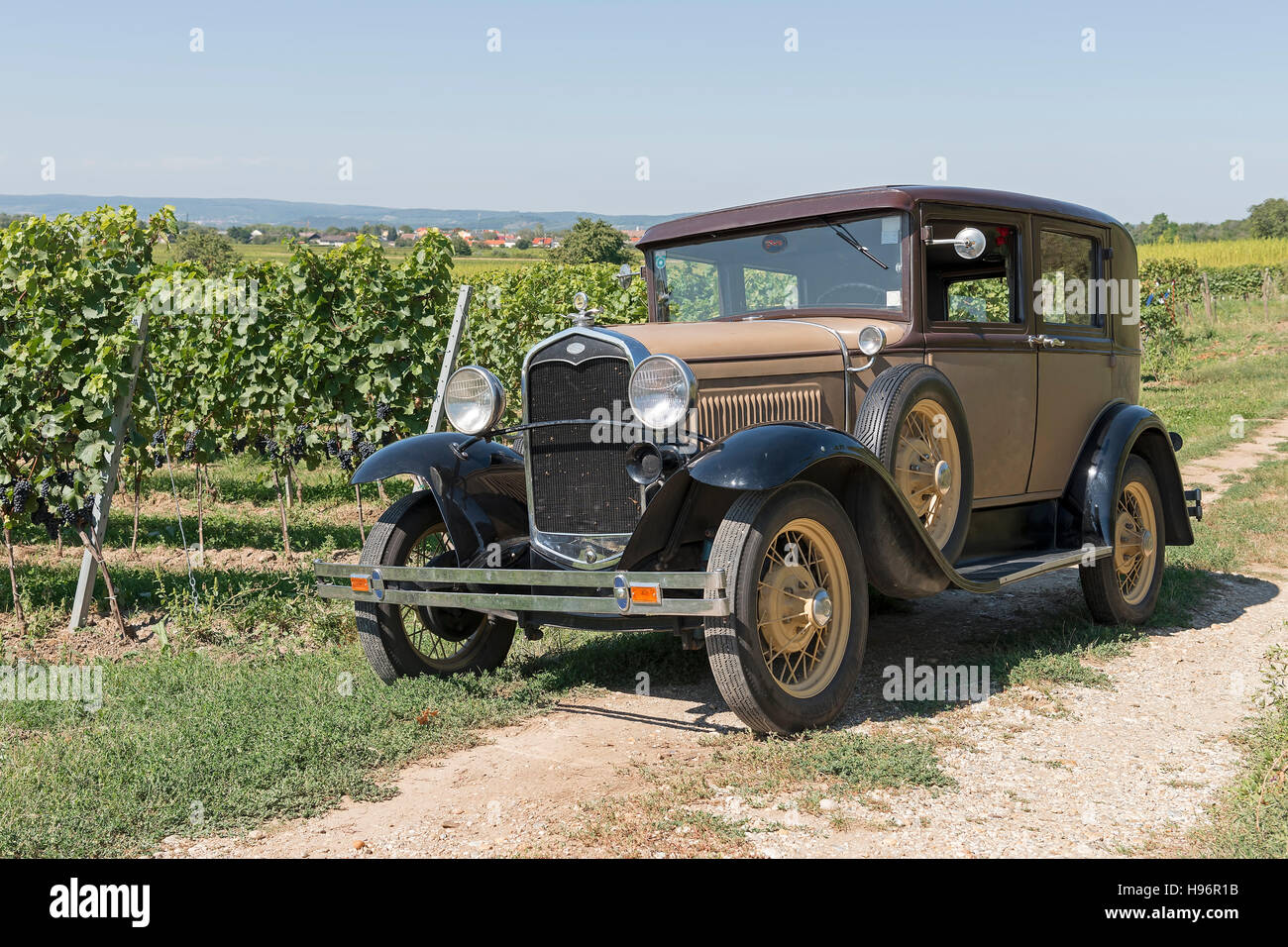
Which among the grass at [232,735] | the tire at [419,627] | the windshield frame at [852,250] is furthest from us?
the windshield frame at [852,250]

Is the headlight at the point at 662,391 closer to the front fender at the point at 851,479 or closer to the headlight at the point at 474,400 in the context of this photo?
the front fender at the point at 851,479

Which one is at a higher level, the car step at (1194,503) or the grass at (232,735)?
the car step at (1194,503)

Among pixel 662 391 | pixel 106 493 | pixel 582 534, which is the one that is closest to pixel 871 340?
pixel 662 391

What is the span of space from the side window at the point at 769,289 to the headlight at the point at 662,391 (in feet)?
5.26

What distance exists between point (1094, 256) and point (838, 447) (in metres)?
3.35

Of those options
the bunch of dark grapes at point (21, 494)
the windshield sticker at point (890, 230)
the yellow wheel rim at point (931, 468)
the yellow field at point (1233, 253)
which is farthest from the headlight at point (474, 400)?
the yellow field at point (1233, 253)

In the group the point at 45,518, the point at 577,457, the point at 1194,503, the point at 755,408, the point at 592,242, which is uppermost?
the point at 592,242

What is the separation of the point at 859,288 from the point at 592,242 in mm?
24342

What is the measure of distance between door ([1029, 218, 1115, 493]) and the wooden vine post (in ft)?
17.6

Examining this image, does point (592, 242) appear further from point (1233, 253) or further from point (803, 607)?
point (1233, 253)

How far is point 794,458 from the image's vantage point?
4.17 meters

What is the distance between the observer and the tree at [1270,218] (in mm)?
65062

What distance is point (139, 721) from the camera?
14.9 ft

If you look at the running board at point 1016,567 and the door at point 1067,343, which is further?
the door at point 1067,343
